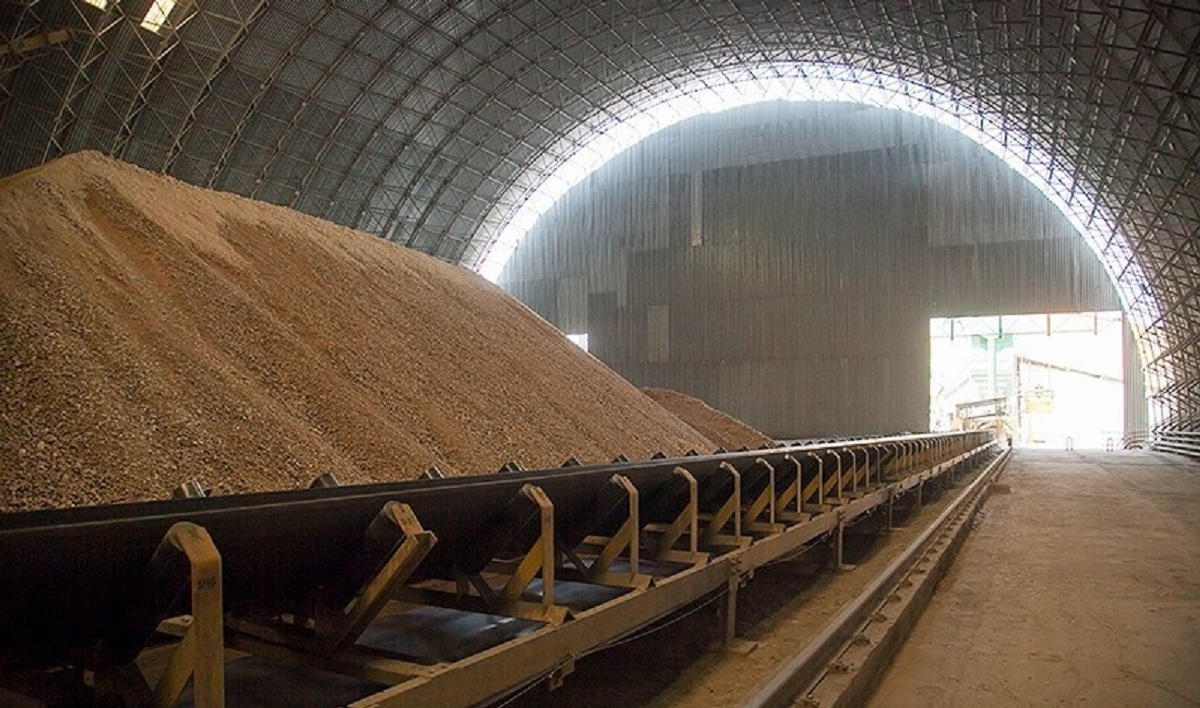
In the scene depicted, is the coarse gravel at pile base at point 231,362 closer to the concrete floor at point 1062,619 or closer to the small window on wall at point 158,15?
the concrete floor at point 1062,619

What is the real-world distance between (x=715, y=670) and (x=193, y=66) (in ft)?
71.5

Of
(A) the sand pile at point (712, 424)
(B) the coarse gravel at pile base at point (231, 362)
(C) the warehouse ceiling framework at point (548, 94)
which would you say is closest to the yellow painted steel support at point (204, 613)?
(B) the coarse gravel at pile base at point (231, 362)

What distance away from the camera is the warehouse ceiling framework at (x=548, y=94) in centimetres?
1852

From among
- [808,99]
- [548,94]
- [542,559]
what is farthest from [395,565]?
[808,99]

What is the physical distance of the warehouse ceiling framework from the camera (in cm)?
1852

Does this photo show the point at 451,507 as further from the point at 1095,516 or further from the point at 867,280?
the point at 867,280

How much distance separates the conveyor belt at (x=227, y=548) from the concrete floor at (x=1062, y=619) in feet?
7.73

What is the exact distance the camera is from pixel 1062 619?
228 inches

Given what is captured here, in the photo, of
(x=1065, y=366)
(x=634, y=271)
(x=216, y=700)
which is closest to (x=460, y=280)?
(x=216, y=700)

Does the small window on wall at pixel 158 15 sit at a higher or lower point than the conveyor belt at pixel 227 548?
higher

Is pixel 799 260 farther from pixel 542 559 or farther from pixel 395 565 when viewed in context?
pixel 395 565

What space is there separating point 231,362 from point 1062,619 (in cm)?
747

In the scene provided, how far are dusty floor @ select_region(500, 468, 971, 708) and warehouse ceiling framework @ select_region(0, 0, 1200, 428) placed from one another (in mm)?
15547

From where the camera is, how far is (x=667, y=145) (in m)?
35.8
